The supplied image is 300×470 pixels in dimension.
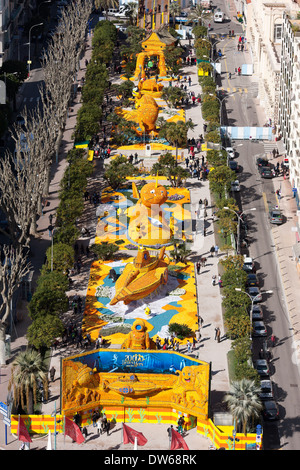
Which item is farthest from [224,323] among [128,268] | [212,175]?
[212,175]

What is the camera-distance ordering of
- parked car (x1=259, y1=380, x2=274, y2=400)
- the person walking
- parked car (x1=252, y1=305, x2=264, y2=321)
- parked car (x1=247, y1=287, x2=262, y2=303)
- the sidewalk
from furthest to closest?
1. parked car (x1=247, y1=287, x2=262, y2=303)
2. parked car (x1=252, y1=305, x2=264, y2=321)
3. parked car (x1=259, y1=380, x2=274, y2=400)
4. the person walking
5. the sidewalk

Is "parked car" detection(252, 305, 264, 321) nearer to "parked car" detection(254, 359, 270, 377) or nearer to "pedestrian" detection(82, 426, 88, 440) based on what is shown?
"parked car" detection(254, 359, 270, 377)

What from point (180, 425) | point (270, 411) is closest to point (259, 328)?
point (270, 411)

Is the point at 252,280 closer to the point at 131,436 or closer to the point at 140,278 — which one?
the point at 140,278

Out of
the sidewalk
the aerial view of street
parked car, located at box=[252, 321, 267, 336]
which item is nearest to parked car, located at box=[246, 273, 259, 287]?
the aerial view of street

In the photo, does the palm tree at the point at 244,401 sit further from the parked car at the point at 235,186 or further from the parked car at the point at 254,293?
the parked car at the point at 235,186

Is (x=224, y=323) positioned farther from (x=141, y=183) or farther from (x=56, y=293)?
(x=141, y=183)

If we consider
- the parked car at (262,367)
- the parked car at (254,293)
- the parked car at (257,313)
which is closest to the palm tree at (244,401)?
the parked car at (262,367)
